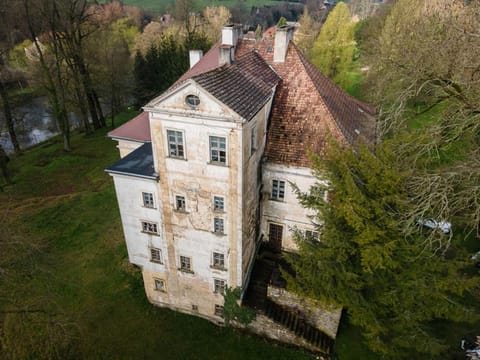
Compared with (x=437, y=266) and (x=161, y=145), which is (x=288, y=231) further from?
(x=161, y=145)

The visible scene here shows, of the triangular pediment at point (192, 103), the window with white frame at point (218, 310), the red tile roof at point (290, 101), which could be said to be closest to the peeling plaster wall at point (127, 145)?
the red tile roof at point (290, 101)

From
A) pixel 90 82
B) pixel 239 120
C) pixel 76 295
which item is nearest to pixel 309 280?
pixel 239 120

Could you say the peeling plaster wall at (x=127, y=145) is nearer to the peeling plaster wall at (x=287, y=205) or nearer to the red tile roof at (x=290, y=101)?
the red tile roof at (x=290, y=101)

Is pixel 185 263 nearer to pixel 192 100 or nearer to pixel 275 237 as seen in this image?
pixel 275 237

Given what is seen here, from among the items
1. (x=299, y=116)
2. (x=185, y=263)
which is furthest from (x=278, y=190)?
(x=185, y=263)

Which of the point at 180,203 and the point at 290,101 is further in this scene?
the point at 290,101

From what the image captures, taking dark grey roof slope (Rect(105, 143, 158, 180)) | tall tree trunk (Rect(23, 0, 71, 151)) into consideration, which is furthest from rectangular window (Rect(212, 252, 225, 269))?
tall tree trunk (Rect(23, 0, 71, 151))
